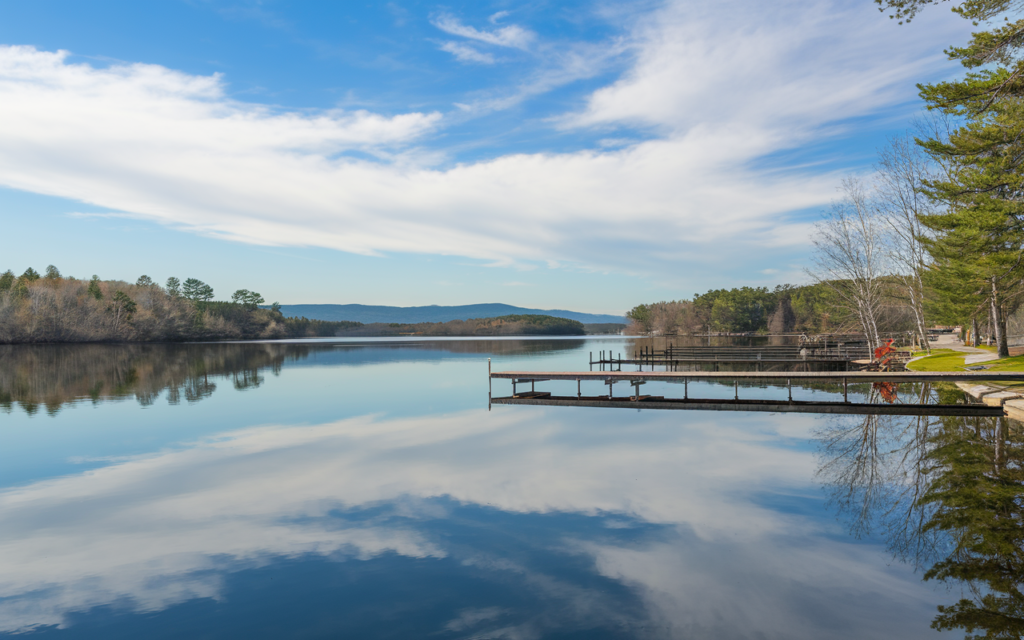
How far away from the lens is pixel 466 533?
9.35 m

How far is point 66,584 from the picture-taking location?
7.82m

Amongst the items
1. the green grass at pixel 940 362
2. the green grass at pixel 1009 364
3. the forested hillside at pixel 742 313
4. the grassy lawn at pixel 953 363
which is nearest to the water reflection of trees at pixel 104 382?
the green grass at pixel 940 362

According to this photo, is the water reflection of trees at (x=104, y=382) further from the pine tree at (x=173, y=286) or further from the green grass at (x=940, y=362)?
the pine tree at (x=173, y=286)

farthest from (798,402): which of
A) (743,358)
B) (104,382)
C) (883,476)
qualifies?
(104,382)

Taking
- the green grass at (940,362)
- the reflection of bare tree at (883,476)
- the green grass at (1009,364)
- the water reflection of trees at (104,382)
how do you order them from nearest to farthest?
the reflection of bare tree at (883,476) → the green grass at (1009,364) → the water reflection of trees at (104,382) → the green grass at (940,362)

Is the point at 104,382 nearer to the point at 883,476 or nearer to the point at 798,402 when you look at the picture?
the point at 798,402

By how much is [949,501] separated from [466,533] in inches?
340

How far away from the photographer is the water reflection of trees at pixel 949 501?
22.3ft

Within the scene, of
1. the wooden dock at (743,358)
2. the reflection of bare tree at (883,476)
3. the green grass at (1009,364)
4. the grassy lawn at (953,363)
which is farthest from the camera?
the wooden dock at (743,358)

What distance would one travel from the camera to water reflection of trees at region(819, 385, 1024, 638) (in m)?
6.80

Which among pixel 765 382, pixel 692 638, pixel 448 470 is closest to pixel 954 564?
pixel 692 638

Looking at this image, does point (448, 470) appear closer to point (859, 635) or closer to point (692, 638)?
point (692, 638)

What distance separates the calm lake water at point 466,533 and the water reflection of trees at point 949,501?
0.13 meters

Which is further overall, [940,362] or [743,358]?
[743,358]
